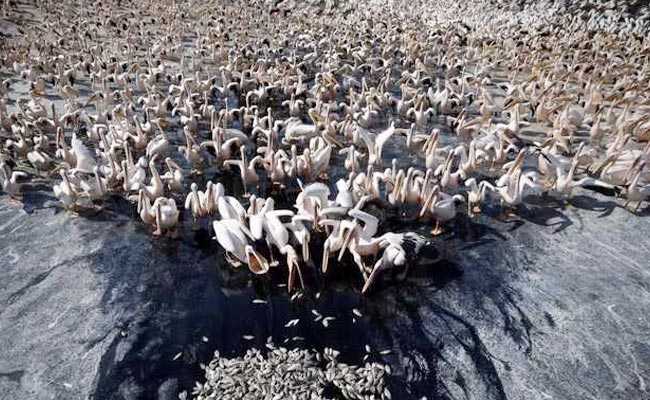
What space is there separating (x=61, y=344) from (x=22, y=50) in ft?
50.4

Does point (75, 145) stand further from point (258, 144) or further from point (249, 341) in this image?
point (249, 341)

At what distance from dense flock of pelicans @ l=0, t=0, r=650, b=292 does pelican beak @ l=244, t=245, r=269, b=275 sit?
0.17 feet

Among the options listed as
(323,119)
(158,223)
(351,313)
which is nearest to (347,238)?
(351,313)

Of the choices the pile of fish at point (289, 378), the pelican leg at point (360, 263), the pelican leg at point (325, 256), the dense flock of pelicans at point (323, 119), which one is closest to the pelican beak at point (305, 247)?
the dense flock of pelicans at point (323, 119)

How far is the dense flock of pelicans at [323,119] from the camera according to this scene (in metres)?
8.54

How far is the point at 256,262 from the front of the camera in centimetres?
739

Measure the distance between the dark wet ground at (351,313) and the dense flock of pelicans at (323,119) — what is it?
1.90 ft

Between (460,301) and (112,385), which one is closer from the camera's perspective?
(112,385)

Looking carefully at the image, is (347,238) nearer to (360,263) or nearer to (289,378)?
(360,263)

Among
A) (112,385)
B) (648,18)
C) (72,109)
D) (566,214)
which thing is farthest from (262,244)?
(648,18)

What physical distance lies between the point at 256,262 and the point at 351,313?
1.75 m

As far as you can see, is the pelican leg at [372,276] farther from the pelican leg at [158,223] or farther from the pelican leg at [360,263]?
the pelican leg at [158,223]

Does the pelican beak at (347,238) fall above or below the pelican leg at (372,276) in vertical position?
above

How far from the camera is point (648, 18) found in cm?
2022
